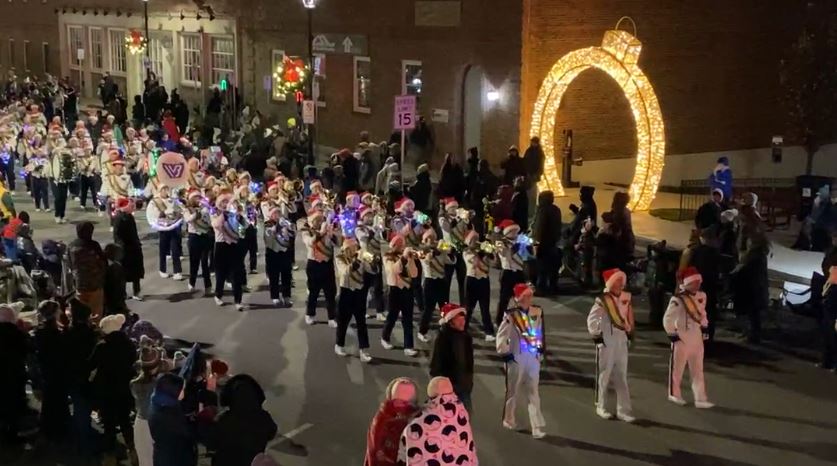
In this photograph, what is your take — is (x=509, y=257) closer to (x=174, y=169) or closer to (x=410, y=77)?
(x=174, y=169)

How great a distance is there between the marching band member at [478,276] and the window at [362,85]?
1607cm

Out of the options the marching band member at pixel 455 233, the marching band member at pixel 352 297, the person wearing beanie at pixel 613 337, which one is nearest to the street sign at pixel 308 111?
the marching band member at pixel 455 233

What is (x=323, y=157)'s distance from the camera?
30.8 m

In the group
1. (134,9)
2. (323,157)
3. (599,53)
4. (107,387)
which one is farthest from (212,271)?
(134,9)

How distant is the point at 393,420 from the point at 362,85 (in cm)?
2321

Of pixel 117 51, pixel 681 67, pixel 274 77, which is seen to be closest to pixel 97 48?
pixel 117 51

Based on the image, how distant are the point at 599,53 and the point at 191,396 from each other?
48.3 feet

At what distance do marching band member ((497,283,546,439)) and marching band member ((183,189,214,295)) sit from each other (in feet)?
23.1

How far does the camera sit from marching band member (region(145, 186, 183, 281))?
16.9 meters

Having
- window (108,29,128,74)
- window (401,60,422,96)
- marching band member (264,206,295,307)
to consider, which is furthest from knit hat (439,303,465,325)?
window (108,29,128,74)

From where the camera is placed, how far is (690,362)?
1180 cm

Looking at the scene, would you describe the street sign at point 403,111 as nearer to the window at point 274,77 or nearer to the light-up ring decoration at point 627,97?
the light-up ring decoration at point 627,97

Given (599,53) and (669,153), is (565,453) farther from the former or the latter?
(669,153)

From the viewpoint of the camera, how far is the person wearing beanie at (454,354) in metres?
9.80
